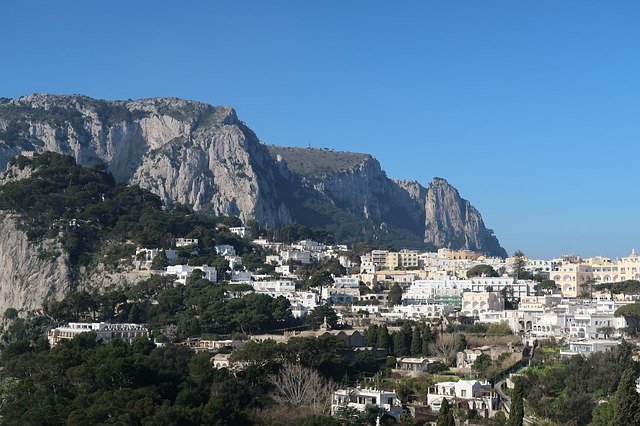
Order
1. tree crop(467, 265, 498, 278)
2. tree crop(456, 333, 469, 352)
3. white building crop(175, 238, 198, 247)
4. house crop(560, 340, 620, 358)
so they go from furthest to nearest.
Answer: white building crop(175, 238, 198, 247)
tree crop(467, 265, 498, 278)
tree crop(456, 333, 469, 352)
house crop(560, 340, 620, 358)

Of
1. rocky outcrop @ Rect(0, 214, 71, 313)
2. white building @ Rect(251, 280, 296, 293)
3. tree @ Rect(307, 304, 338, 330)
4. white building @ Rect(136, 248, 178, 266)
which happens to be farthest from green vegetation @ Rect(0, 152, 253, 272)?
tree @ Rect(307, 304, 338, 330)

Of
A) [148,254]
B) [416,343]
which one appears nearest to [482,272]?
[148,254]

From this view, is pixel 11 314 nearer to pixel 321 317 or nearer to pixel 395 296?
pixel 321 317

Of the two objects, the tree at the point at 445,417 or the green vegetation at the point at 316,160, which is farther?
the green vegetation at the point at 316,160

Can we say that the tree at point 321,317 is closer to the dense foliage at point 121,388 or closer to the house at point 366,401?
the dense foliage at point 121,388

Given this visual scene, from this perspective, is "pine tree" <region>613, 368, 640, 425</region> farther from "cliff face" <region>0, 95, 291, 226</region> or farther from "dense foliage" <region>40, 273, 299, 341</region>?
"cliff face" <region>0, 95, 291, 226</region>

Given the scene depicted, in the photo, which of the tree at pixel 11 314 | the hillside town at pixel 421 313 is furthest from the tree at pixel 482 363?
the tree at pixel 11 314
